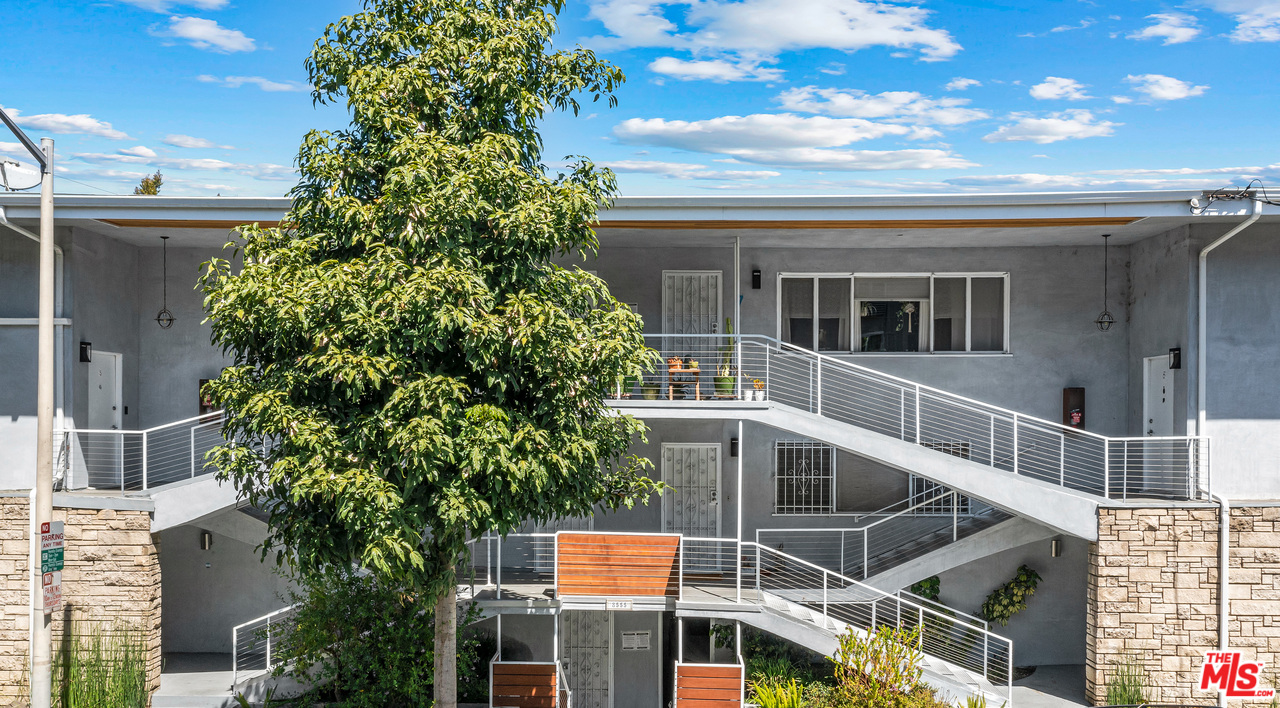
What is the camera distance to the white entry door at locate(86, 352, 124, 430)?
13.4 meters

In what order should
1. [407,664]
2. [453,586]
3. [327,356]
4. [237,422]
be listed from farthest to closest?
[407,664]
[453,586]
[237,422]
[327,356]

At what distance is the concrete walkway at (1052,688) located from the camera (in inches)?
476

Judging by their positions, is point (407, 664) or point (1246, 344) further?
point (1246, 344)

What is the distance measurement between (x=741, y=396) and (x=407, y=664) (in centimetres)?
601

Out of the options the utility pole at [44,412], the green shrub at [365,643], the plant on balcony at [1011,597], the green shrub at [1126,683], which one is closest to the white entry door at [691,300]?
the green shrub at [365,643]

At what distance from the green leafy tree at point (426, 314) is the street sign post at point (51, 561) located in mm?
3901

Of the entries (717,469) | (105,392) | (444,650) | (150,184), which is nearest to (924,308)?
(717,469)

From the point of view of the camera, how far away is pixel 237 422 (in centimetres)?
817

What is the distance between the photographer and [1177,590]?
11.6m

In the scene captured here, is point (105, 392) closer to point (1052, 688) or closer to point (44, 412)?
point (44, 412)

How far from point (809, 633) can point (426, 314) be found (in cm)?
730

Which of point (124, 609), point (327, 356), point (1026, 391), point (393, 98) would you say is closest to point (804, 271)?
point (1026, 391)

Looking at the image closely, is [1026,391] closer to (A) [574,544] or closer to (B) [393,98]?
(A) [574,544]

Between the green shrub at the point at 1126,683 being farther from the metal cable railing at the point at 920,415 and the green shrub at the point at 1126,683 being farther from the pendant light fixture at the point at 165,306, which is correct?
the pendant light fixture at the point at 165,306
